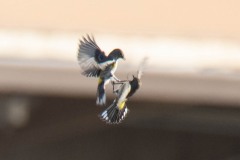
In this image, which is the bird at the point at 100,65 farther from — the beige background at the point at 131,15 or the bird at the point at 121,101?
the beige background at the point at 131,15

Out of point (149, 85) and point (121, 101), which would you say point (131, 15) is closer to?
point (149, 85)

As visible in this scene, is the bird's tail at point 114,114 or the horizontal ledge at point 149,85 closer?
the bird's tail at point 114,114

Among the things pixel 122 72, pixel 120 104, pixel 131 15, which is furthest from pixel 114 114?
pixel 131 15

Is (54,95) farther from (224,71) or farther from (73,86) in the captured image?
(224,71)

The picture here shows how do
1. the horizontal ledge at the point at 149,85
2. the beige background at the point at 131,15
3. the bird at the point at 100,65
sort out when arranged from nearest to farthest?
the bird at the point at 100,65, the beige background at the point at 131,15, the horizontal ledge at the point at 149,85

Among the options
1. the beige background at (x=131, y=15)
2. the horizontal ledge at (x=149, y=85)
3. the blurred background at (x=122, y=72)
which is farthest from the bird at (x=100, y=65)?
the horizontal ledge at (x=149, y=85)

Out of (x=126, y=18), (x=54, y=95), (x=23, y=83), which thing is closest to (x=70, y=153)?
(x=54, y=95)

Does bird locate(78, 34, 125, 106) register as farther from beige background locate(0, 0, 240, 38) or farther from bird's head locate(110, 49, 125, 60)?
beige background locate(0, 0, 240, 38)
